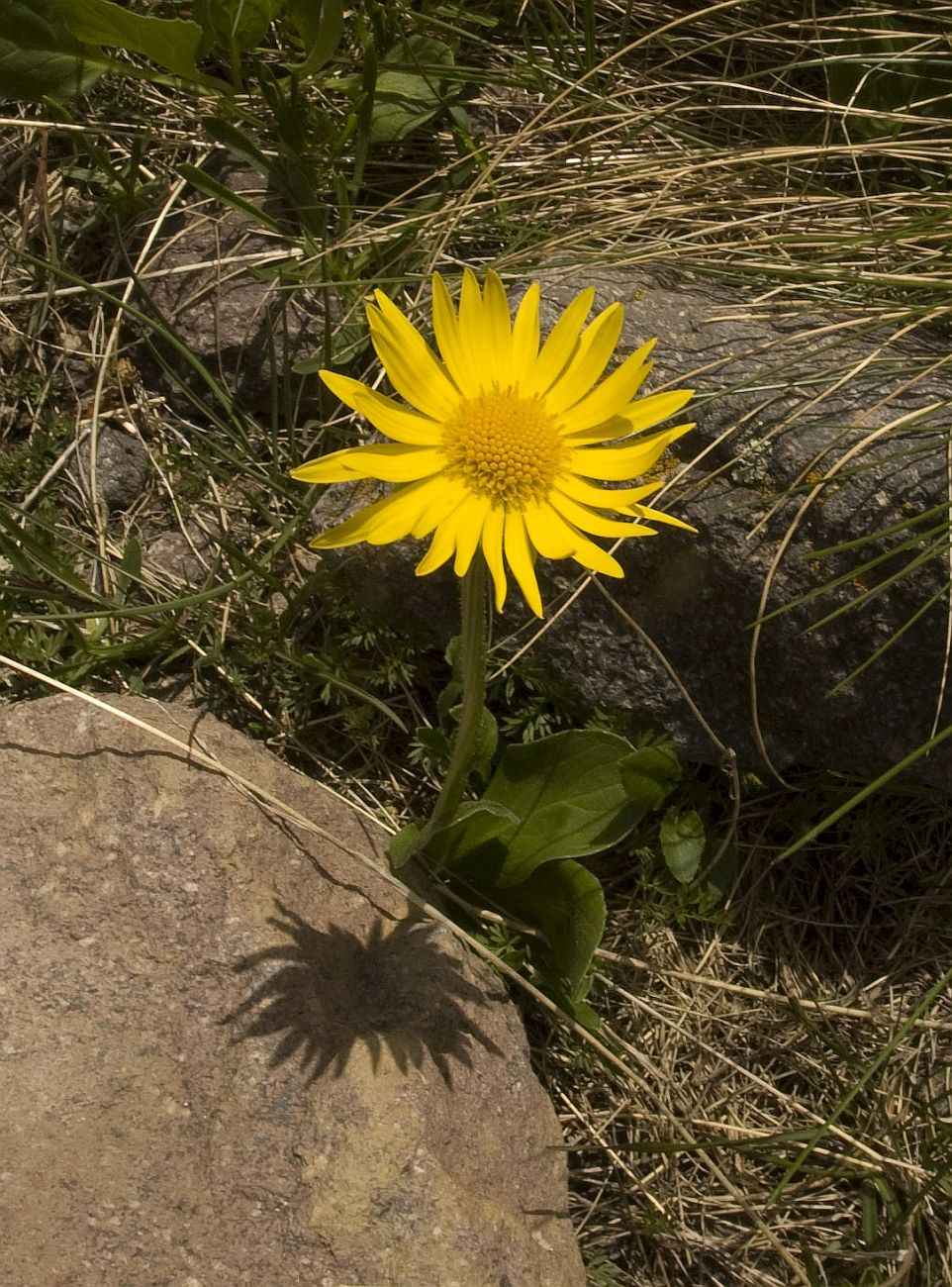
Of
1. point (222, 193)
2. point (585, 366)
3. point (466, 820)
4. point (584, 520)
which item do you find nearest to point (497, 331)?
point (585, 366)

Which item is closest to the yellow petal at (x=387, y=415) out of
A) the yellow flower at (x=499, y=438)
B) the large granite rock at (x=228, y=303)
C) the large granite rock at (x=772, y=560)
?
the yellow flower at (x=499, y=438)

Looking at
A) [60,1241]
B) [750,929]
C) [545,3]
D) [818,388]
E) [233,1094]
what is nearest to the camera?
[60,1241]

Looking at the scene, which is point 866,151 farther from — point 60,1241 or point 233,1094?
point 60,1241

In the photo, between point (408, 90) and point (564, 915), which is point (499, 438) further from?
point (408, 90)

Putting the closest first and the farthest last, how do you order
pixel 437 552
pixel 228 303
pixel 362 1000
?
pixel 437 552 < pixel 362 1000 < pixel 228 303

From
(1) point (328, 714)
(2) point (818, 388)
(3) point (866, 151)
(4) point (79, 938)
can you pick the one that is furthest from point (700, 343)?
(4) point (79, 938)

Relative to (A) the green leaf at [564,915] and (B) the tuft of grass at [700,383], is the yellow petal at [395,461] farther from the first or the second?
(A) the green leaf at [564,915]
